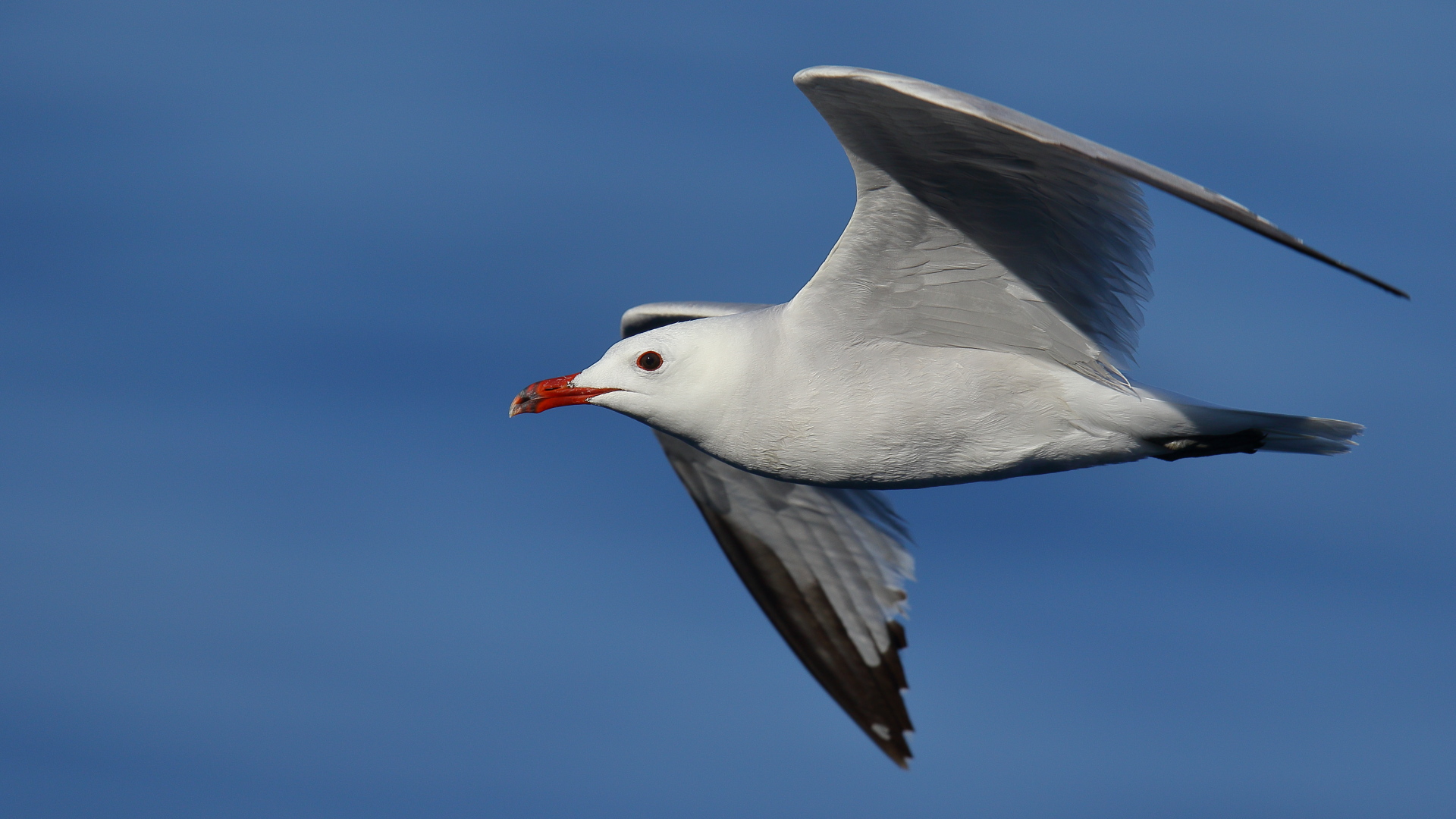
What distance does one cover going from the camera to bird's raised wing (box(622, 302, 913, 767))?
8859 mm

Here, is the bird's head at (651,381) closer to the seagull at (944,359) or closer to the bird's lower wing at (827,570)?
the seagull at (944,359)

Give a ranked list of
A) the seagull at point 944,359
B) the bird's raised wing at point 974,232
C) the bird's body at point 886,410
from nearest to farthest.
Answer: the bird's raised wing at point 974,232, the seagull at point 944,359, the bird's body at point 886,410

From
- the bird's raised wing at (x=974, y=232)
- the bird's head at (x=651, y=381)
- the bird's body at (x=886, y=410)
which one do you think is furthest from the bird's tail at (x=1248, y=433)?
the bird's head at (x=651, y=381)

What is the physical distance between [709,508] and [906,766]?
2059mm

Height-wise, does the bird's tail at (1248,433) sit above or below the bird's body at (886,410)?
below

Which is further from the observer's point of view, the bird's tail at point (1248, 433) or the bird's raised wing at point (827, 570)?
the bird's raised wing at point (827, 570)

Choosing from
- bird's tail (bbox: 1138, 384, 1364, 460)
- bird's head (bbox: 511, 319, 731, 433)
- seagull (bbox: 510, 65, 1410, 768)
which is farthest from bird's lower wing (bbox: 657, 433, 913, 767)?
bird's tail (bbox: 1138, 384, 1364, 460)

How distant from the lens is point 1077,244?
593 centimetres

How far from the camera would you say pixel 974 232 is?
5.81 metres

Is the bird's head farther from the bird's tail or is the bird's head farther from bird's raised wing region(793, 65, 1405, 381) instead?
the bird's tail

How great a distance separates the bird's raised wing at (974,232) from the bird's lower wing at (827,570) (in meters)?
2.81

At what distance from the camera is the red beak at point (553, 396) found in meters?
6.53

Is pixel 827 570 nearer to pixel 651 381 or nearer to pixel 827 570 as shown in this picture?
pixel 827 570

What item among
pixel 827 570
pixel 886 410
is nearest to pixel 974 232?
pixel 886 410
